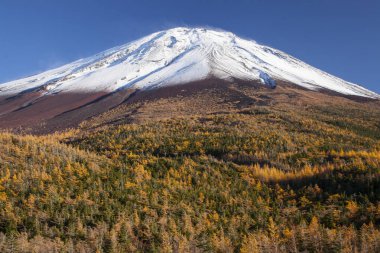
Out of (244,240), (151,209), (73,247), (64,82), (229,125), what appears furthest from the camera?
(64,82)

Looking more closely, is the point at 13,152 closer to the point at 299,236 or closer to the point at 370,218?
the point at 299,236

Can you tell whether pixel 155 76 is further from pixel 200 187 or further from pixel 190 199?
pixel 190 199

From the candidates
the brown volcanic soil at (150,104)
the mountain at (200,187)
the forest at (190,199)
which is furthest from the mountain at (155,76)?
the forest at (190,199)

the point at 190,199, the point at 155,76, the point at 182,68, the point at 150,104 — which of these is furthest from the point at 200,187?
the point at 182,68

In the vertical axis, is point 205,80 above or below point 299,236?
above

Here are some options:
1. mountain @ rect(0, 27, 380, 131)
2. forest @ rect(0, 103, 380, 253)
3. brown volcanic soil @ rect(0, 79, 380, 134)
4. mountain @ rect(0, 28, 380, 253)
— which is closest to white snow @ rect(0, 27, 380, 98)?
mountain @ rect(0, 27, 380, 131)

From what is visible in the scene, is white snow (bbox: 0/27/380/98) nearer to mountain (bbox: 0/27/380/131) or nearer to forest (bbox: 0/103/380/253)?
mountain (bbox: 0/27/380/131)

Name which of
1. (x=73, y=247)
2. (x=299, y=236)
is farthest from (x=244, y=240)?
(x=73, y=247)
